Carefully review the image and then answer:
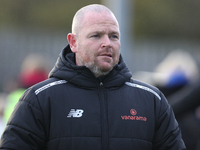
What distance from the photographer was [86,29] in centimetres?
303

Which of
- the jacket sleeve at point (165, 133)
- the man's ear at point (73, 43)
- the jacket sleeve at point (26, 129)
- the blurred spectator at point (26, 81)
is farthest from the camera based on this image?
the blurred spectator at point (26, 81)

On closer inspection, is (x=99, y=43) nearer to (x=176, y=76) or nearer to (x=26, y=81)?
(x=176, y=76)

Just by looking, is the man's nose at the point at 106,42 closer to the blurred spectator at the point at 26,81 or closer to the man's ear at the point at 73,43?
the man's ear at the point at 73,43

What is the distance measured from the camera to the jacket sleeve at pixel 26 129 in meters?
2.63

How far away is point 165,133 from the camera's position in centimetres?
294

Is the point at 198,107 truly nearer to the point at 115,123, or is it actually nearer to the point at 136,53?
the point at 115,123

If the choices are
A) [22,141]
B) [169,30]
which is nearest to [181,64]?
[22,141]

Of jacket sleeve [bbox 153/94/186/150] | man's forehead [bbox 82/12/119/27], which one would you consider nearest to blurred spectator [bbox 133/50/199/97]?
jacket sleeve [bbox 153/94/186/150]

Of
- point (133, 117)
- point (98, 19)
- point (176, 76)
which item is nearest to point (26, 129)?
point (133, 117)

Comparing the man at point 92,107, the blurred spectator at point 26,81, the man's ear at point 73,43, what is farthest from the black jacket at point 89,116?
the blurred spectator at point 26,81

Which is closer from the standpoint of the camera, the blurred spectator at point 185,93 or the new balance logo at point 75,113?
the new balance logo at point 75,113

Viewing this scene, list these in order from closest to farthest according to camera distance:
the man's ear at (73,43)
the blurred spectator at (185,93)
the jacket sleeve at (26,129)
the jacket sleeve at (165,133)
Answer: the jacket sleeve at (26,129), the jacket sleeve at (165,133), the man's ear at (73,43), the blurred spectator at (185,93)

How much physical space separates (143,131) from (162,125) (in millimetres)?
196

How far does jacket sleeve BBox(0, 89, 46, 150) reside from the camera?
2635 millimetres
